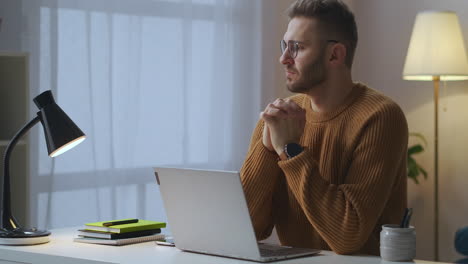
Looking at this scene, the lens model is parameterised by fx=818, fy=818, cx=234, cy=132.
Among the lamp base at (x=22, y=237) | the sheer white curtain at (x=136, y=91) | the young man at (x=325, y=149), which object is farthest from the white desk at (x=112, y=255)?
the sheer white curtain at (x=136, y=91)

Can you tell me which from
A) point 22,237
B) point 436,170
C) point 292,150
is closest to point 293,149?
point 292,150

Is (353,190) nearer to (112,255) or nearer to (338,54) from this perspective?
(338,54)

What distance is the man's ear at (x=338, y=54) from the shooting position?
2348 millimetres

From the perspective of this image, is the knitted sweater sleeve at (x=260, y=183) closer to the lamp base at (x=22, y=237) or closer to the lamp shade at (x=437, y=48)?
the lamp base at (x=22, y=237)

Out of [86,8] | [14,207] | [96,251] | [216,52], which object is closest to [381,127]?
[96,251]

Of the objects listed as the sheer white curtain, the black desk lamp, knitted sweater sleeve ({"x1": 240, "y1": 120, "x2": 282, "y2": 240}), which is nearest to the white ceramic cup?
knitted sweater sleeve ({"x1": 240, "y1": 120, "x2": 282, "y2": 240})

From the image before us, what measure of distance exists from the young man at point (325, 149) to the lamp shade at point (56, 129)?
1.67 ft

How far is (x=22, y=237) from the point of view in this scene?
2.23 meters

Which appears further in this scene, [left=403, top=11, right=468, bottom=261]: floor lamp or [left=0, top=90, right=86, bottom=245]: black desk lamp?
[left=403, top=11, right=468, bottom=261]: floor lamp

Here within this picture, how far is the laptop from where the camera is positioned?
74.4 inches

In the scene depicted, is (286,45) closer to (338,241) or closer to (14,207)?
(338,241)

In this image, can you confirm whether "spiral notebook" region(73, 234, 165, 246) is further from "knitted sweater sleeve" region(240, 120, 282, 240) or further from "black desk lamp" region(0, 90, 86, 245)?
"knitted sweater sleeve" region(240, 120, 282, 240)

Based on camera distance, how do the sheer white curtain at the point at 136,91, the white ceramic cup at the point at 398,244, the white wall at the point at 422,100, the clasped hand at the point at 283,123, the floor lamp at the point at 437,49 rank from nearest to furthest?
the white ceramic cup at the point at 398,244
the clasped hand at the point at 283,123
the sheer white curtain at the point at 136,91
the floor lamp at the point at 437,49
the white wall at the point at 422,100

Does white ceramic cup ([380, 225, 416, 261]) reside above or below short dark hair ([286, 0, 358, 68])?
below
